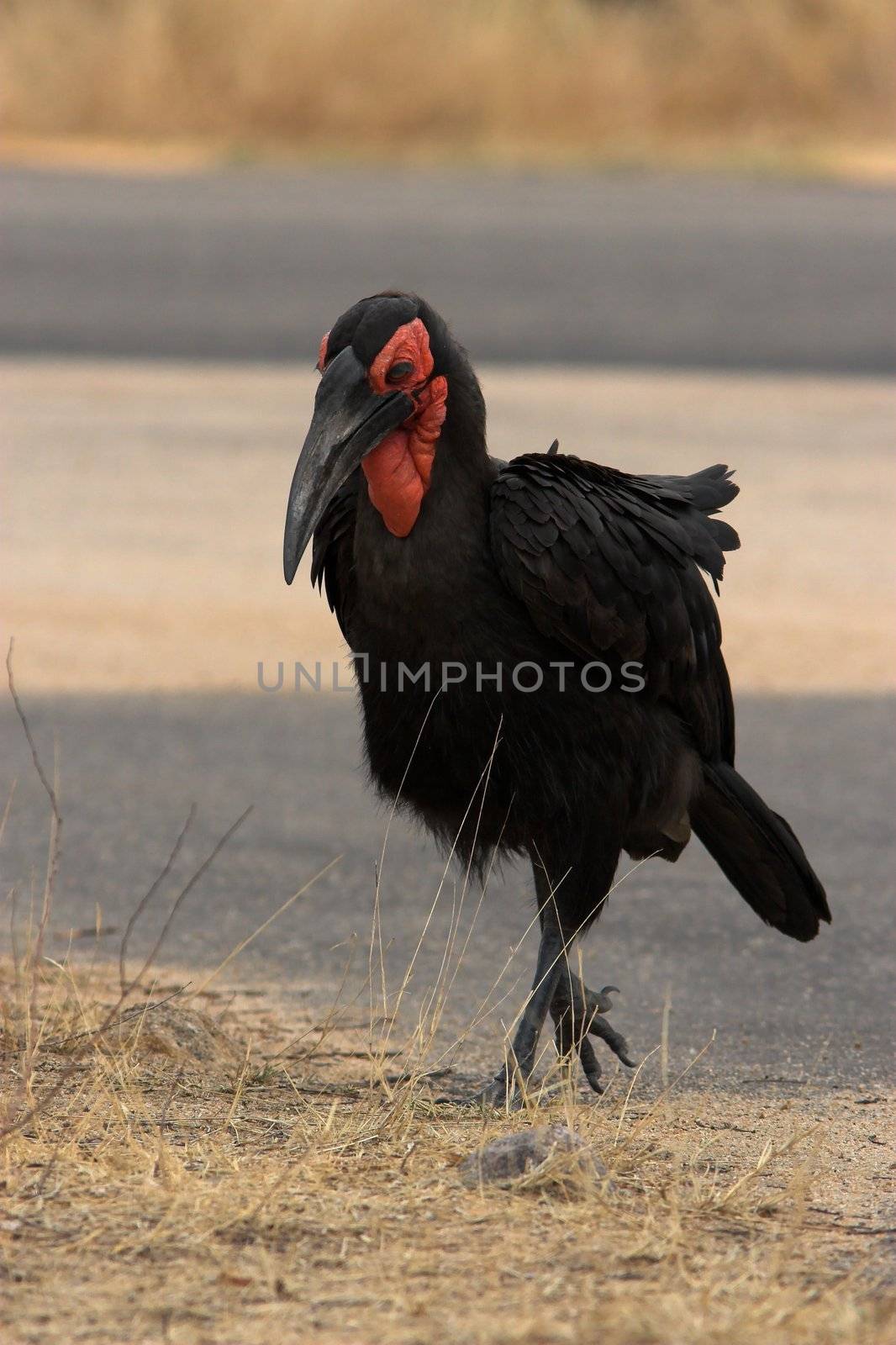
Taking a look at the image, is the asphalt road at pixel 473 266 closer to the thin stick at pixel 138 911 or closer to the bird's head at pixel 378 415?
the thin stick at pixel 138 911

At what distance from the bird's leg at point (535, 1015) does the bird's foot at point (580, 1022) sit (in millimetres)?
37

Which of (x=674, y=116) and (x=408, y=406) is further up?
(x=674, y=116)

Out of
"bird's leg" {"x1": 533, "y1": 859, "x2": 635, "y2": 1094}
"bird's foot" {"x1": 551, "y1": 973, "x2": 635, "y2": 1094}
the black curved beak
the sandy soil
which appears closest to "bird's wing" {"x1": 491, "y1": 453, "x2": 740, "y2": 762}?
the black curved beak

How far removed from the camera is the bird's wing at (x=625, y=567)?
3848 millimetres

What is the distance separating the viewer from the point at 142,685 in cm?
733

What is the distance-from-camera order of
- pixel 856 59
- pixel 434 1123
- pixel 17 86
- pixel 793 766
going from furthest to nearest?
pixel 856 59
pixel 17 86
pixel 793 766
pixel 434 1123

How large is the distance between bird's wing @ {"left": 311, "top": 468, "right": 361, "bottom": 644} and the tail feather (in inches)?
33.3

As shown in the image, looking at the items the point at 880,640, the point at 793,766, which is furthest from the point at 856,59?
the point at 793,766

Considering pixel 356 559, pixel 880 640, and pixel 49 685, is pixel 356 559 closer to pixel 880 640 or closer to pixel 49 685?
pixel 49 685

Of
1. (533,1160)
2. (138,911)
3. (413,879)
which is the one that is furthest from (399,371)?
(413,879)

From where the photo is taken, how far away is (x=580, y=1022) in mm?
4066

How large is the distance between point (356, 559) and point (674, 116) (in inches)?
798

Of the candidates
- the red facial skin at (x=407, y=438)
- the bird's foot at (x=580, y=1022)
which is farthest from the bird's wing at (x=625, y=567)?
the bird's foot at (x=580, y=1022)

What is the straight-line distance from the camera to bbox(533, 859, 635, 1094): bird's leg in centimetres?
405
